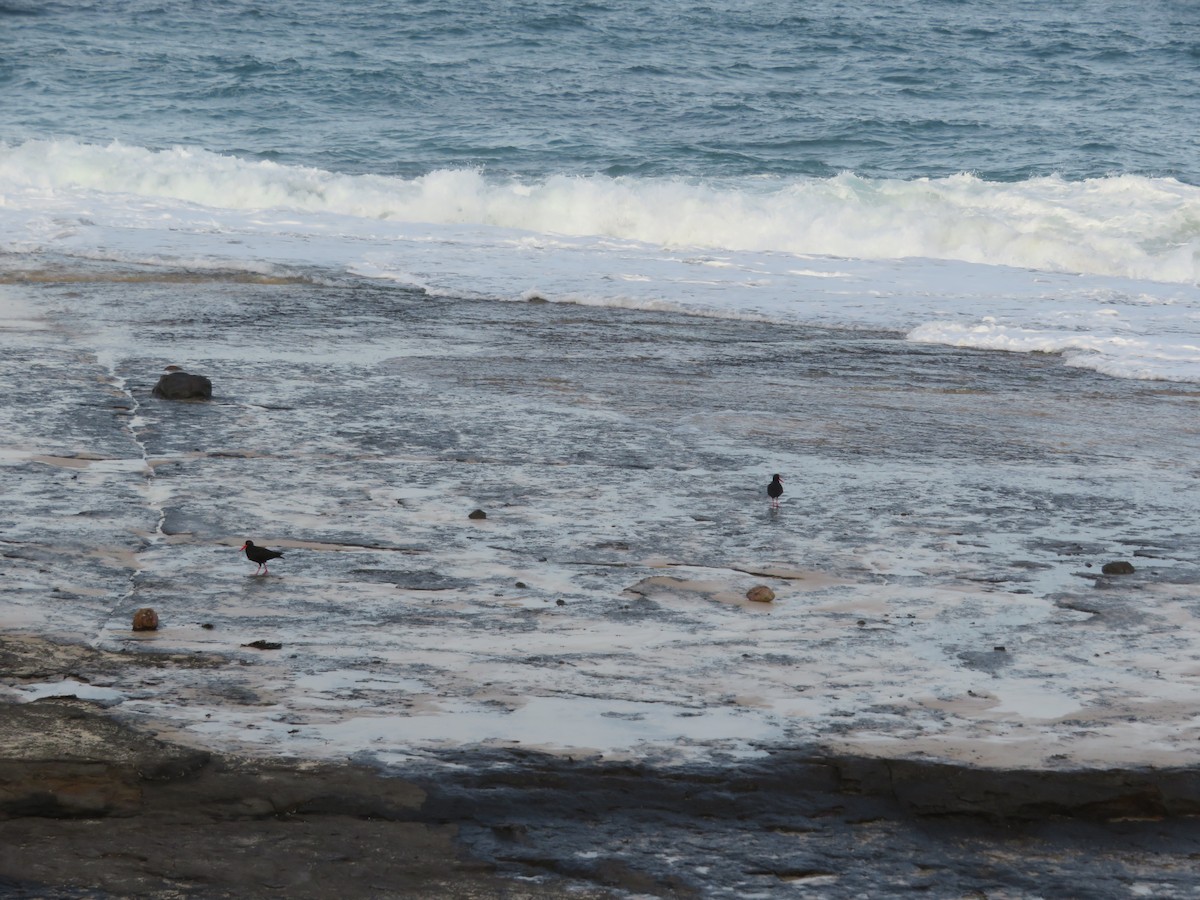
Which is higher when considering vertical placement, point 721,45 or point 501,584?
point 721,45

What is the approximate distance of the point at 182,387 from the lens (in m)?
7.83

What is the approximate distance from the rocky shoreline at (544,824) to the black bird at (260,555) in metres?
1.22

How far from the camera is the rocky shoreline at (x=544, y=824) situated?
11.0ft

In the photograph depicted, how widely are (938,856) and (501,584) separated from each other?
213 cm

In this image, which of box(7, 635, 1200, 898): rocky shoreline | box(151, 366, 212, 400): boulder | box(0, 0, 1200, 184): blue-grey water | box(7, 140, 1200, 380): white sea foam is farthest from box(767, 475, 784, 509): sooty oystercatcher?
box(0, 0, 1200, 184): blue-grey water

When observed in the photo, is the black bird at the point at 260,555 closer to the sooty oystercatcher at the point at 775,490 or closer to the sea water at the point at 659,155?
the sooty oystercatcher at the point at 775,490

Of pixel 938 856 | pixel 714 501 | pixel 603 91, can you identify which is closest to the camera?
pixel 938 856

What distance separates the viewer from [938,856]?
11.8ft

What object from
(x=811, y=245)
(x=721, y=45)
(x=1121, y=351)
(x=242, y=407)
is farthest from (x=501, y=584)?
(x=721, y=45)

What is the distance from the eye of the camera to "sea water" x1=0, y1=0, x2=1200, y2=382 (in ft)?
45.5

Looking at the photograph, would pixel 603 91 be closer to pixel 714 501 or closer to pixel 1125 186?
pixel 1125 186

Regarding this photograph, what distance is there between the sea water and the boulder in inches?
195

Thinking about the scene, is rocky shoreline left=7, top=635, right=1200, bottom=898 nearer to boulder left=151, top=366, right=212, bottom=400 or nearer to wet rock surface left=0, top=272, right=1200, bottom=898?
wet rock surface left=0, top=272, right=1200, bottom=898

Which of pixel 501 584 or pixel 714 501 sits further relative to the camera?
pixel 714 501
